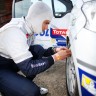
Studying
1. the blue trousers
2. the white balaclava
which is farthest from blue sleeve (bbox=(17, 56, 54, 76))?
the white balaclava

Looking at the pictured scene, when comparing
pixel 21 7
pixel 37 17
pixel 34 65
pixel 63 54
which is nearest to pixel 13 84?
pixel 34 65

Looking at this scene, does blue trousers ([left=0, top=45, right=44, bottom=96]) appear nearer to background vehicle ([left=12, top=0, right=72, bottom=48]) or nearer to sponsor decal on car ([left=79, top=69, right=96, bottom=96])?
sponsor decal on car ([left=79, top=69, right=96, bottom=96])

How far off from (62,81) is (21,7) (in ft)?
6.18

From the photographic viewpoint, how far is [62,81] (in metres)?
4.47

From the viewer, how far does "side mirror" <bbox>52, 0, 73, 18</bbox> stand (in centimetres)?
506

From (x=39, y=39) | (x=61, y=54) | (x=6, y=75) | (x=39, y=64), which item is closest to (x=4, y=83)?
(x=6, y=75)

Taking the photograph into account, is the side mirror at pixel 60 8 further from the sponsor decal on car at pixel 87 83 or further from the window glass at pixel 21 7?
the sponsor decal on car at pixel 87 83

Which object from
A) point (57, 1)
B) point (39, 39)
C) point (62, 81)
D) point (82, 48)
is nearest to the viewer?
point (82, 48)

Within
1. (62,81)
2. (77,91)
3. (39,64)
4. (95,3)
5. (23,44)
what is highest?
(95,3)

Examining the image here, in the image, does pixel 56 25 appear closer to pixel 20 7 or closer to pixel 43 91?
pixel 20 7

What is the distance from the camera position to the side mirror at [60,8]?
506 centimetres

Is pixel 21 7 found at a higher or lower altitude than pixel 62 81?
higher

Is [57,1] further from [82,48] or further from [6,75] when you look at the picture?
[82,48]

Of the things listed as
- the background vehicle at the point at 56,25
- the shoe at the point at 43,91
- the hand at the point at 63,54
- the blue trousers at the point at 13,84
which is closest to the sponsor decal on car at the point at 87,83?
the hand at the point at 63,54
